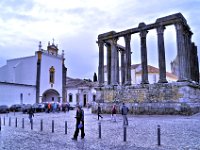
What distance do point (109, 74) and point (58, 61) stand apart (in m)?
19.1

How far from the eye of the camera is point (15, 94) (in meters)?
37.2

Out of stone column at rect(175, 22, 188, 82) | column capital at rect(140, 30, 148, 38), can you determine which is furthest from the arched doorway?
stone column at rect(175, 22, 188, 82)

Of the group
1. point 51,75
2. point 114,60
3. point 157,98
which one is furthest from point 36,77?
point 157,98

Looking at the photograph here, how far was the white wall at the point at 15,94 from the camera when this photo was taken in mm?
35250

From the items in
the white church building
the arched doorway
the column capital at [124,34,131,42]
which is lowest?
the arched doorway

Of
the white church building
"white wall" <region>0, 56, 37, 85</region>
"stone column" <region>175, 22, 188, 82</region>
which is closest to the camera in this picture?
"stone column" <region>175, 22, 188, 82</region>

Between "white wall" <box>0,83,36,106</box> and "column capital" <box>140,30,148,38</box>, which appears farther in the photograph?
A: "white wall" <box>0,83,36,106</box>

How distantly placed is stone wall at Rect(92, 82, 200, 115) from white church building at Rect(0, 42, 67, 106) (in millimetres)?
17936

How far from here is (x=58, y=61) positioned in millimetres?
45906

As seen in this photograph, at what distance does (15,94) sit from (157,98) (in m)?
24.5

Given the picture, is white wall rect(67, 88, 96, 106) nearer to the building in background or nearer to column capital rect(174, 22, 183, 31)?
the building in background

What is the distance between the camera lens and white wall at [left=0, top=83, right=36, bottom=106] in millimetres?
35250

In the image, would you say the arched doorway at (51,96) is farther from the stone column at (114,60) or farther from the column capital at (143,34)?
the column capital at (143,34)

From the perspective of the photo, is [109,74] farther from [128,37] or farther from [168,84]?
[168,84]
